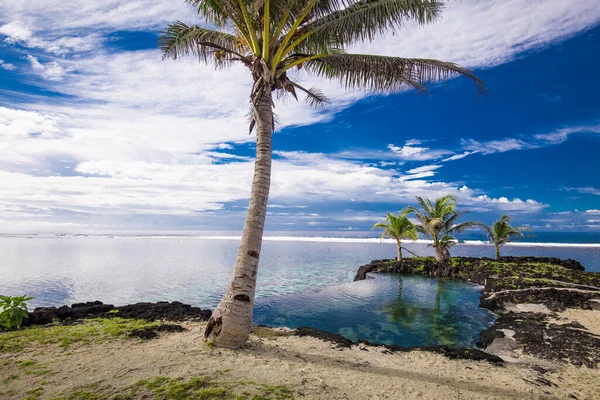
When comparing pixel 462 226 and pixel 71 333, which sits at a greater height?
pixel 462 226

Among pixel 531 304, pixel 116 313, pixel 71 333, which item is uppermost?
pixel 531 304

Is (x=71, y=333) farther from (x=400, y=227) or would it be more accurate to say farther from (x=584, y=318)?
(x=400, y=227)

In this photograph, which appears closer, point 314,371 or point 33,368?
point 33,368

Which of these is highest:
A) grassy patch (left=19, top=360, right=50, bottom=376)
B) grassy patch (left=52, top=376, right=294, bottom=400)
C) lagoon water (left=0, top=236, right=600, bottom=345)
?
grassy patch (left=52, top=376, right=294, bottom=400)

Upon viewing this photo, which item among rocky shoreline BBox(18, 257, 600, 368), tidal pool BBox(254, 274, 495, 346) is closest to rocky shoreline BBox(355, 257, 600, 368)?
rocky shoreline BBox(18, 257, 600, 368)

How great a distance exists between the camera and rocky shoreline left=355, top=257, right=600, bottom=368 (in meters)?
8.04

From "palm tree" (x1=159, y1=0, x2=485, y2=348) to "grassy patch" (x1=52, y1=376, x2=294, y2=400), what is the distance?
76.6 inches

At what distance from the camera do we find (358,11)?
802cm

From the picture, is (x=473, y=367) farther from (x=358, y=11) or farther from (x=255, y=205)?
(x=358, y=11)

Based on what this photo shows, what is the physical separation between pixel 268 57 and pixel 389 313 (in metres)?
10.9

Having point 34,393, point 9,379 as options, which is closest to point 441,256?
point 34,393

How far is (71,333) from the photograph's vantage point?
8.12 m

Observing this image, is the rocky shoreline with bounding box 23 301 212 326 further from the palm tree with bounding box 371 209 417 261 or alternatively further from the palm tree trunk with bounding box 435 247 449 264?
the palm tree trunk with bounding box 435 247 449 264

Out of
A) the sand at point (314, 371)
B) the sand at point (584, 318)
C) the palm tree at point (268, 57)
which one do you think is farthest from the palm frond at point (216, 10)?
the sand at point (584, 318)
